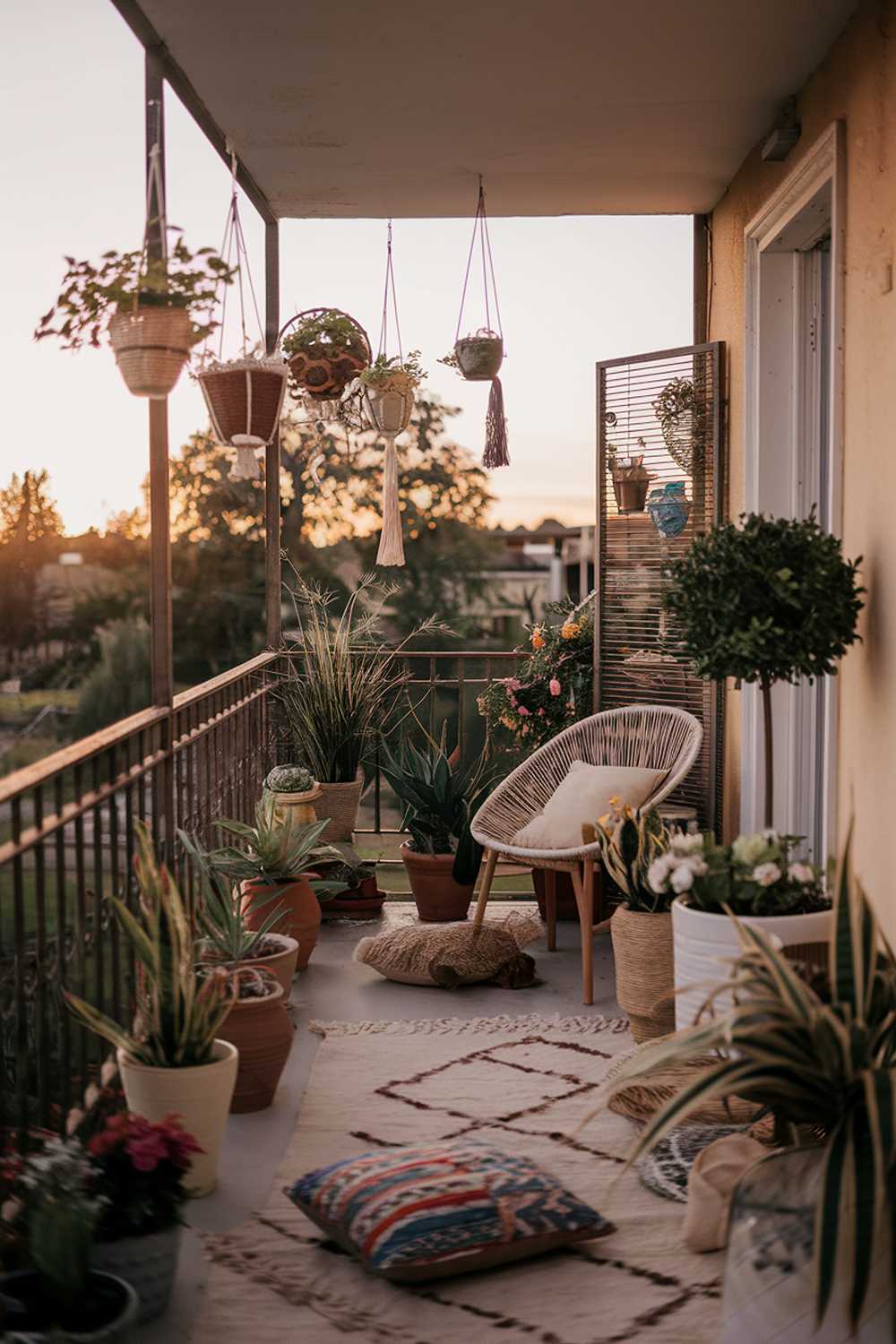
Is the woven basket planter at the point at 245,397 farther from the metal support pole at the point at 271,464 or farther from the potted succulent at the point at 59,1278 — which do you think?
the potted succulent at the point at 59,1278

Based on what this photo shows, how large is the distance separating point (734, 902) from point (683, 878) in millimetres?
122

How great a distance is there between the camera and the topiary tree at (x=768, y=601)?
3086 millimetres

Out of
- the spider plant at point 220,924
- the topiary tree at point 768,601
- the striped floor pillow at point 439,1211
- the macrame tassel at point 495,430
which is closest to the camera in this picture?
the striped floor pillow at point 439,1211

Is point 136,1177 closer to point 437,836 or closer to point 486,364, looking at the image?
point 437,836

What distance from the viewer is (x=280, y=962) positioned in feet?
11.2

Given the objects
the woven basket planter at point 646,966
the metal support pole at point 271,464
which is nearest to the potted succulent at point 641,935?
the woven basket planter at point 646,966

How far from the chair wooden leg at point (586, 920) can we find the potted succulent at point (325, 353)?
6.10ft

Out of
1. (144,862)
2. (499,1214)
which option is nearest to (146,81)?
(144,862)

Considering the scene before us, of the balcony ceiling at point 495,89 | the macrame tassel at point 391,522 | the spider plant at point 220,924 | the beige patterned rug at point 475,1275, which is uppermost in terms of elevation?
the balcony ceiling at point 495,89

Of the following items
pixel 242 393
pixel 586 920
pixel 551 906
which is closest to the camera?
pixel 242 393

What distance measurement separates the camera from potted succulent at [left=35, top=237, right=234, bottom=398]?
279cm

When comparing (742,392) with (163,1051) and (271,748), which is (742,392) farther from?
(163,1051)

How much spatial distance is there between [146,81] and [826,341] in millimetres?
2286

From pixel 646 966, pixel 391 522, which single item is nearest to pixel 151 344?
pixel 646 966
